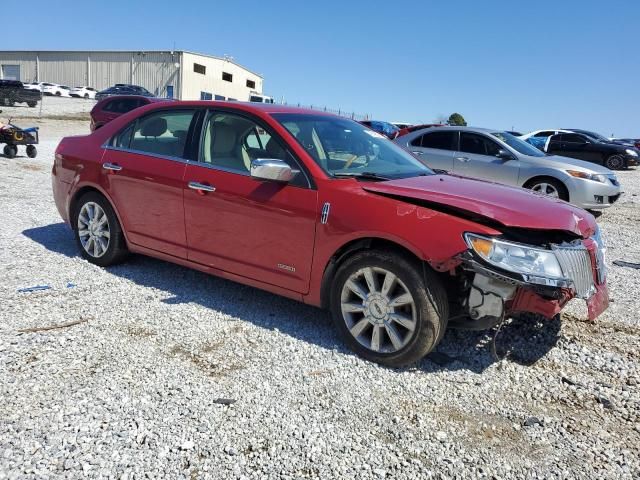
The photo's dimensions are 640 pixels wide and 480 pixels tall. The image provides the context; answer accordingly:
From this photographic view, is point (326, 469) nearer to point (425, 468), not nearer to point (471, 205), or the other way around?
point (425, 468)

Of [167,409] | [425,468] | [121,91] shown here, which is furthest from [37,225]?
[121,91]

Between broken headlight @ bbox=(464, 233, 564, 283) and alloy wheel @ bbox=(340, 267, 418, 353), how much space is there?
53 centimetres

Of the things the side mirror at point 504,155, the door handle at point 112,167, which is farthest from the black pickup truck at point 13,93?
the door handle at point 112,167

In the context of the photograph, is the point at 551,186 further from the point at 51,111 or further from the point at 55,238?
the point at 51,111

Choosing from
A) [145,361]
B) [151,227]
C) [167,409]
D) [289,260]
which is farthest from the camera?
[151,227]

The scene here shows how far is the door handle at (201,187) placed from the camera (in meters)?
4.20

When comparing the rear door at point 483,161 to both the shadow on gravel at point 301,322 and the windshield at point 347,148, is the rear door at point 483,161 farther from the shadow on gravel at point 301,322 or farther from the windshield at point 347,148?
the shadow on gravel at point 301,322

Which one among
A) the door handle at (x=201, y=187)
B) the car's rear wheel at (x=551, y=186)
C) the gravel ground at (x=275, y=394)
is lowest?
the gravel ground at (x=275, y=394)

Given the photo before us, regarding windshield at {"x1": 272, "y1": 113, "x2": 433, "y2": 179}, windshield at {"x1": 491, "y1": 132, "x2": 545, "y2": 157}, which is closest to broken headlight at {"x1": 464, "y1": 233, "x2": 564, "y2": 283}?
windshield at {"x1": 272, "y1": 113, "x2": 433, "y2": 179}

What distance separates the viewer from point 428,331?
10.8ft

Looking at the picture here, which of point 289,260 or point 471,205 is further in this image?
point 289,260

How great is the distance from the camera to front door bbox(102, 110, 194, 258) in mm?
4496

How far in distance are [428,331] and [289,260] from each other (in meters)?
1.12

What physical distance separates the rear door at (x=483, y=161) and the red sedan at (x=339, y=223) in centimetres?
588
